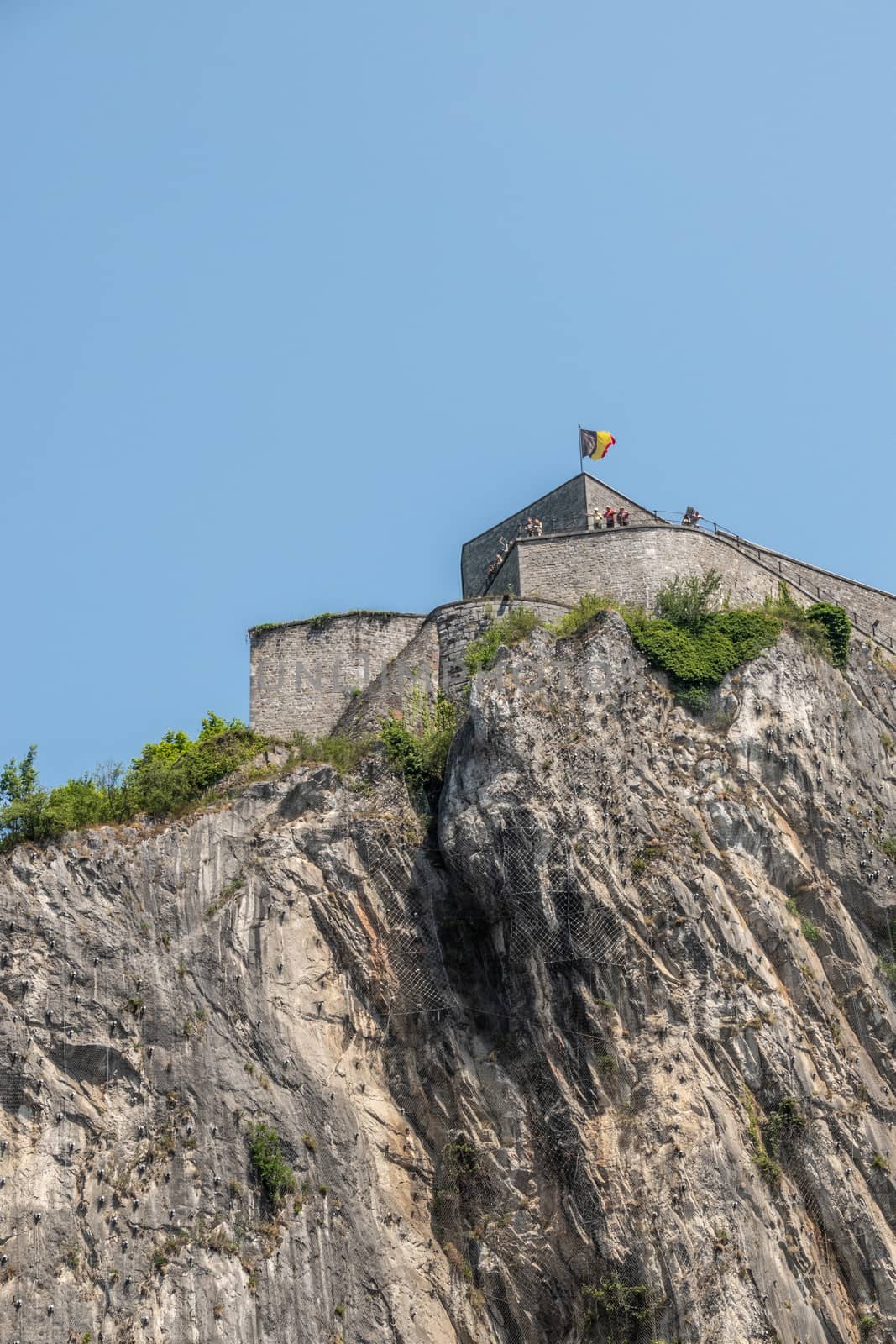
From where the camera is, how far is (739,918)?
95.9 ft

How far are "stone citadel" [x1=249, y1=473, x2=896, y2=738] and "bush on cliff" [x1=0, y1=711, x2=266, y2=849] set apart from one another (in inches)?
→ 65.9

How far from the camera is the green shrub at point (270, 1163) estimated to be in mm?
27109

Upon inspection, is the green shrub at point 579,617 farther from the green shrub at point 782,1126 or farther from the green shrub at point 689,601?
the green shrub at point 782,1126

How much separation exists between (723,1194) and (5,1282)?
10.6 metres

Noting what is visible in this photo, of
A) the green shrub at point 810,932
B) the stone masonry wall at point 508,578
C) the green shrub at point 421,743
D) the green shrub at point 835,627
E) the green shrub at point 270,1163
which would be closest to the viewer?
the green shrub at point 270,1163

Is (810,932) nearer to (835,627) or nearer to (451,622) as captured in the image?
(835,627)

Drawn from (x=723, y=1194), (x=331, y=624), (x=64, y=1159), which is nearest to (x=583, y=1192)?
(x=723, y=1194)

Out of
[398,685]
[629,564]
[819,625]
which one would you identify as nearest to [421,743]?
[398,685]

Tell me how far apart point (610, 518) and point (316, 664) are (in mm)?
7064

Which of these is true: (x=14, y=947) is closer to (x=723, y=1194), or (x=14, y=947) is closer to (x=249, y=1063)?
(x=249, y=1063)

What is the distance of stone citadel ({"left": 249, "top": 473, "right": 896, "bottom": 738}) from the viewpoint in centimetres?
3356

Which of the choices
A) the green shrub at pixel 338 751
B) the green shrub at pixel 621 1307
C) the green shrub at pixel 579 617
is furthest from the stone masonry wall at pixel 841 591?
the green shrub at pixel 621 1307

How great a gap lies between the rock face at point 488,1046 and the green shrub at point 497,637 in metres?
0.57

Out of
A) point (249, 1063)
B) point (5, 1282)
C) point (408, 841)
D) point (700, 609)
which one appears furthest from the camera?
point (700, 609)
